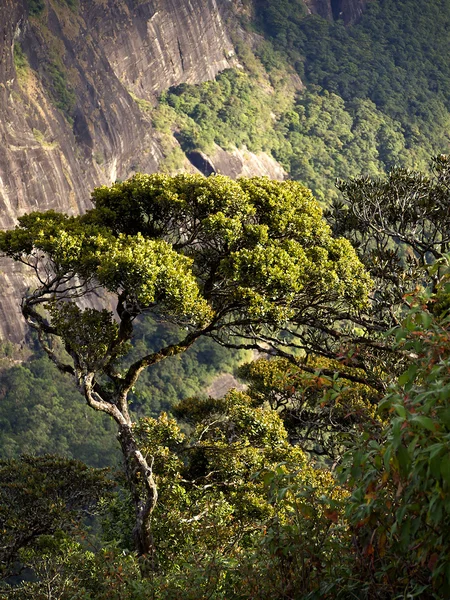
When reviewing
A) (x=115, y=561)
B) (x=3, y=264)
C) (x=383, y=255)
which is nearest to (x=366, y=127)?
(x=3, y=264)

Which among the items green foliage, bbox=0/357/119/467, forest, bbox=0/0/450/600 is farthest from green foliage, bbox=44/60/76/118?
forest, bbox=0/0/450/600

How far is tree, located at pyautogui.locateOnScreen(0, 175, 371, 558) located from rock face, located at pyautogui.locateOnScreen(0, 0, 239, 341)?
74.7 meters

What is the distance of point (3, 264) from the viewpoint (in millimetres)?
88000

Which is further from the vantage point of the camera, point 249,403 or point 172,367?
point 172,367

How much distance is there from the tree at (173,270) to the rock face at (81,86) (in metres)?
74.7

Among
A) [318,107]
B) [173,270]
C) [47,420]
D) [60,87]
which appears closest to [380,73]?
[318,107]

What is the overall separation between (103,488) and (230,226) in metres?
7.32

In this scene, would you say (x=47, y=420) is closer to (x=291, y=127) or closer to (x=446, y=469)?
(x=446, y=469)

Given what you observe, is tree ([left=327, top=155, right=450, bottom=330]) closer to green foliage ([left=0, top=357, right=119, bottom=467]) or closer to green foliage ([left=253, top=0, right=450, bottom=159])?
green foliage ([left=0, top=357, right=119, bottom=467])

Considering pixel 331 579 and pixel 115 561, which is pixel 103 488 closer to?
pixel 115 561

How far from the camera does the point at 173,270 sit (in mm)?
11938

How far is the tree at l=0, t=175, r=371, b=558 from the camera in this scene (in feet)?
39.7

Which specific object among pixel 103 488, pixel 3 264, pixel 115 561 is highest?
pixel 3 264

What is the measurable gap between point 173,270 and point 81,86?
115263 millimetres
